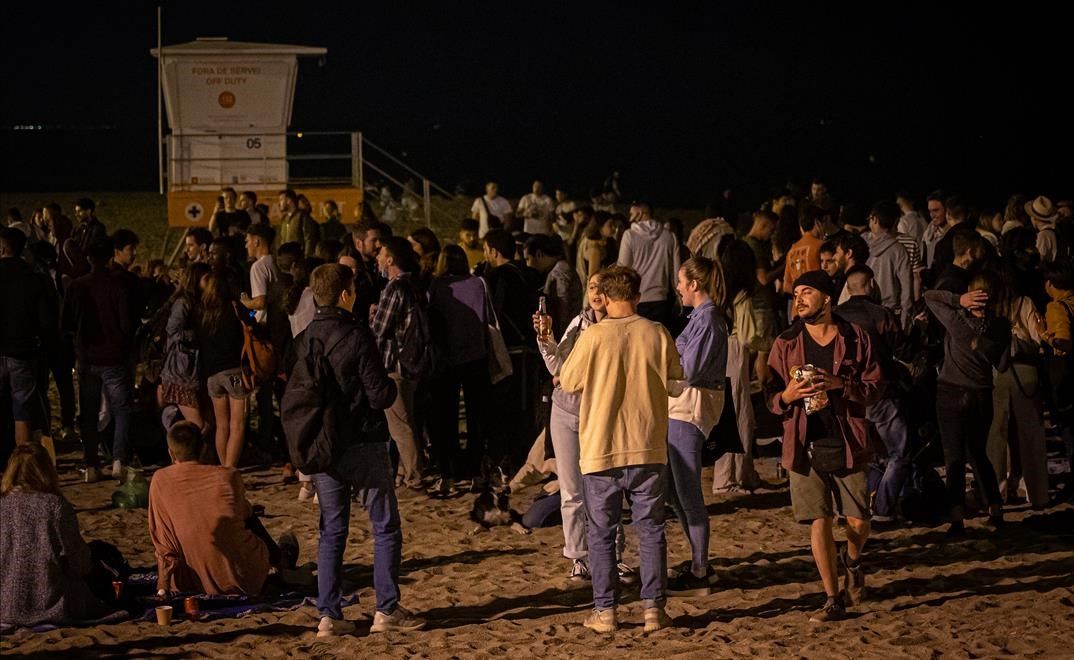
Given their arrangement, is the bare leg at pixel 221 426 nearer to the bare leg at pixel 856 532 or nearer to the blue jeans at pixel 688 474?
the blue jeans at pixel 688 474

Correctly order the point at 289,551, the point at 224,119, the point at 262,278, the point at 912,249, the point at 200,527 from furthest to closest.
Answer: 1. the point at 224,119
2. the point at 912,249
3. the point at 262,278
4. the point at 289,551
5. the point at 200,527

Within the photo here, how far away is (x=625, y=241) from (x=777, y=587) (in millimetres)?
6342

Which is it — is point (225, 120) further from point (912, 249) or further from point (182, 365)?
point (912, 249)

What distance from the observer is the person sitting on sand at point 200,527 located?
7.80m

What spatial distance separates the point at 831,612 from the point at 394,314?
3.89 m

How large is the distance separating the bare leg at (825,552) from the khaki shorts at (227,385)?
471 centimetres

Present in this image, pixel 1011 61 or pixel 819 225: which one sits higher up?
pixel 1011 61

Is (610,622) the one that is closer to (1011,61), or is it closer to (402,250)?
(402,250)

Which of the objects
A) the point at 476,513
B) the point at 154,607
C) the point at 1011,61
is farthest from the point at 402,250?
the point at 1011,61

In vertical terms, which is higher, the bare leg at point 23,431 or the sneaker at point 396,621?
the bare leg at point 23,431

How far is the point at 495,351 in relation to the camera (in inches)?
414

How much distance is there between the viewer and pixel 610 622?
7281 mm

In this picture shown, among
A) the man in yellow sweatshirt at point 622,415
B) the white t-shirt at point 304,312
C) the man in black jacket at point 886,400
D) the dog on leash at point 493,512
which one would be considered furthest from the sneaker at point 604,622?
the white t-shirt at point 304,312

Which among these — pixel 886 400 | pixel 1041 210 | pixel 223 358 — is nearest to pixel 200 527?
pixel 223 358
